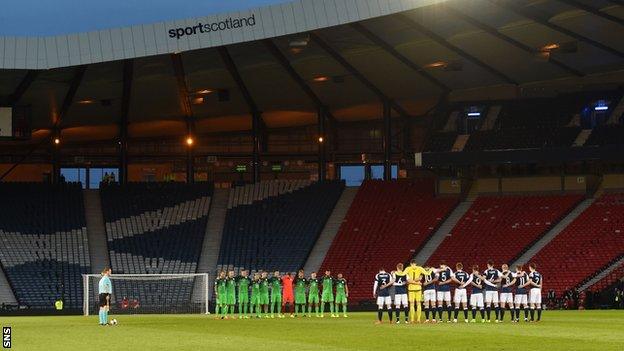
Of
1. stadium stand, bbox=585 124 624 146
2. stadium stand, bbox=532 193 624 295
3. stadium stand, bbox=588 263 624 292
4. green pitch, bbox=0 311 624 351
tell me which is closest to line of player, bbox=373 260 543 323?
green pitch, bbox=0 311 624 351

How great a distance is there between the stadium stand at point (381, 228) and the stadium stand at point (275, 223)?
72.9 inches

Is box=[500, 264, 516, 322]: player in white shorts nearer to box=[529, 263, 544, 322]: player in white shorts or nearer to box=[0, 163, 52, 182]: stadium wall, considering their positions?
box=[529, 263, 544, 322]: player in white shorts

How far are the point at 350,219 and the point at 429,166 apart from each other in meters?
6.87

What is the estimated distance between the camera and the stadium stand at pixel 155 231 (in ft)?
197

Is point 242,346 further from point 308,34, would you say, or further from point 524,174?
point 524,174

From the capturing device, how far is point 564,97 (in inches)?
2496

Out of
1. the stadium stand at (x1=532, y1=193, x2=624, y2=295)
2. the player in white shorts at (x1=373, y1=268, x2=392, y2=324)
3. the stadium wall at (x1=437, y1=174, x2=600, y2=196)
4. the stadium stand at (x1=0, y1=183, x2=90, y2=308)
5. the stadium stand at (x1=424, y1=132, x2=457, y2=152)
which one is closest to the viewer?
the player in white shorts at (x1=373, y1=268, x2=392, y2=324)

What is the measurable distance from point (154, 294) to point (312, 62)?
49.4 feet

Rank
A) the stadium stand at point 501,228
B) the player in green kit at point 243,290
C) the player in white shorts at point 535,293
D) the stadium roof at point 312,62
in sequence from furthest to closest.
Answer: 1. the stadium stand at point 501,228
2. the stadium roof at point 312,62
3. the player in green kit at point 243,290
4. the player in white shorts at point 535,293

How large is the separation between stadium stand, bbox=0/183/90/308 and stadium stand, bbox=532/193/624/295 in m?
24.8

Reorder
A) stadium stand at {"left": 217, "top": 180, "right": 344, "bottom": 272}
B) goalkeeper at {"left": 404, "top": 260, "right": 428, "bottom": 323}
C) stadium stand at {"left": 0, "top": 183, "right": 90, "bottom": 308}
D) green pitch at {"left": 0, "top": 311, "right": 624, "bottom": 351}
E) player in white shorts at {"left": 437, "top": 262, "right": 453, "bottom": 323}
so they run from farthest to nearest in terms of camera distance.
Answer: stadium stand at {"left": 217, "top": 180, "right": 344, "bottom": 272}, stadium stand at {"left": 0, "top": 183, "right": 90, "bottom": 308}, player in white shorts at {"left": 437, "top": 262, "right": 453, "bottom": 323}, goalkeeper at {"left": 404, "top": 260, "right": 428, "bottom": 323}, green pitch at {"left": 0, "top": 311, "right": 624, "bottom": 351}

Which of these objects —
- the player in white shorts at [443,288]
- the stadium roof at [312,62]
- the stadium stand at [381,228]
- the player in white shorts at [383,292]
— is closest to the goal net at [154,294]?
the stadium stand at [381,228]

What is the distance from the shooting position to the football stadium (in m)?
53.1

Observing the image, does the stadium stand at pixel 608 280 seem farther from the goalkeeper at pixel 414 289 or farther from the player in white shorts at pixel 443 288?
the goalkeeper at pixel 414 289
